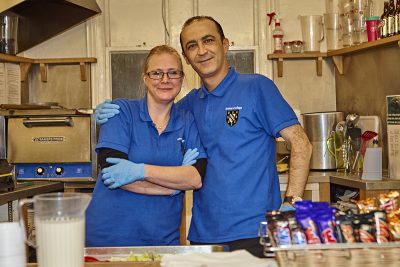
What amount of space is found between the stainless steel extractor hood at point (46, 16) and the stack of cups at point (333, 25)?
65.4 inches

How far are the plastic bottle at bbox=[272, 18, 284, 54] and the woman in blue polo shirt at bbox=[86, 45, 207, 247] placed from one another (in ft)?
7.08

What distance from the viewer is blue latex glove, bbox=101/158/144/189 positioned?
73.0 inches

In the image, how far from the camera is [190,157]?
1998 mm

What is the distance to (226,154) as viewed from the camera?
2125mm

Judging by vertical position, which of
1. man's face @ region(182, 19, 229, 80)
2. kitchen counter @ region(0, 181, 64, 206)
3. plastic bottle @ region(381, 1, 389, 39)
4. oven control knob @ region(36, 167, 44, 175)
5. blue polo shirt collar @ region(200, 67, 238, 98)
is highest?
plastic bottle @ region(381, 1, 389, 39)

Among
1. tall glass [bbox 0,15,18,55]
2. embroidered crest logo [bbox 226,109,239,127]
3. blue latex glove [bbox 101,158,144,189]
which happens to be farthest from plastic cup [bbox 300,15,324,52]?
blue latex glove [bbox 101,158,144,189]

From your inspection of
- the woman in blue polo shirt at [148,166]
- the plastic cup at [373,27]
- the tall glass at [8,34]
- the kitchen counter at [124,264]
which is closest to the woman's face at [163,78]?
the woman in blue polo shirt at [148,166]

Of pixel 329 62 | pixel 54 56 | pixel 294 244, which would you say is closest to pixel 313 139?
pixel 329 62

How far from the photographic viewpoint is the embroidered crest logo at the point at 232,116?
85.0 inches

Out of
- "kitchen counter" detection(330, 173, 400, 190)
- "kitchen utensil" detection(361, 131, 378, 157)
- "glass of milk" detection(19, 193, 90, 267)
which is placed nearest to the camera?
"glass of milk" detection(19, 193, 90, 267)

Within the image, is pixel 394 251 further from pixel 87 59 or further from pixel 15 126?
pixel 87 59

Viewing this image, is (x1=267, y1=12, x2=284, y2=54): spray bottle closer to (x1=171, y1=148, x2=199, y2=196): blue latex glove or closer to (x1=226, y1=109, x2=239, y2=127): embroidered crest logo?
(x1=226, y1=109, x2=239, y2=127): embroidered crest logo

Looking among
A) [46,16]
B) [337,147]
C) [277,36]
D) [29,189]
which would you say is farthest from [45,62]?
[337,147]

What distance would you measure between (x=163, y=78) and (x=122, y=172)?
1.30ft
